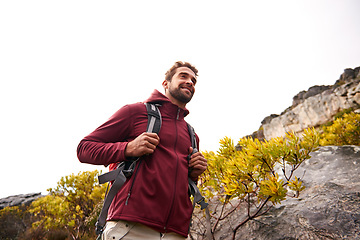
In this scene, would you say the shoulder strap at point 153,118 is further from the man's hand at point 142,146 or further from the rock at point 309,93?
the rock at point 309,93

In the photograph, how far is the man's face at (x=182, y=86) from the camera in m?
1.90

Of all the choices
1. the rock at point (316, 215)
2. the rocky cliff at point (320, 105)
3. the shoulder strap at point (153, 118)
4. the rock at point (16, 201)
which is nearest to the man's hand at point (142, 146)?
the shoulder strap at point (153, 118)

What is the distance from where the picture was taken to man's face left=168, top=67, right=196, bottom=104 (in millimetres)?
1905

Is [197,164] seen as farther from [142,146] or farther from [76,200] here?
[76,200]

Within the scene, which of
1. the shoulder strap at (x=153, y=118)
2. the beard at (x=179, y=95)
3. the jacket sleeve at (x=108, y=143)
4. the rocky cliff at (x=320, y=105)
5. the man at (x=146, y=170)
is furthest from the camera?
the rocky cliff at (x=320, y=105)

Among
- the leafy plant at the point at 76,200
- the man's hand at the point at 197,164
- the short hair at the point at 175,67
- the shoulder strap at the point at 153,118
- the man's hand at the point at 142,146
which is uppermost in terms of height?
the short hair at the point at 175,67

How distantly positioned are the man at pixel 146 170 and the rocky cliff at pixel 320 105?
77.0ft

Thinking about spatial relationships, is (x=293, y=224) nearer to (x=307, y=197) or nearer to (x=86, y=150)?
(x=307, y=197)

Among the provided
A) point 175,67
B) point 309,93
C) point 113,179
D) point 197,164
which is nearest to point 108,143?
point 113,179

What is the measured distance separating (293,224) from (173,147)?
171cm

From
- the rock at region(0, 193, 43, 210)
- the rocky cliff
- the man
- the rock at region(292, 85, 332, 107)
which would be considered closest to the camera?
the man

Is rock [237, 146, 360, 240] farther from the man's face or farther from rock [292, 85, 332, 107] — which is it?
rock [292, 85, 332, 107]

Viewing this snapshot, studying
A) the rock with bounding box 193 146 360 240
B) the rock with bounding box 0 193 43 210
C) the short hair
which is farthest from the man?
the rock with bounding box 0 193 43 210

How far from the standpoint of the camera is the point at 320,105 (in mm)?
29859
